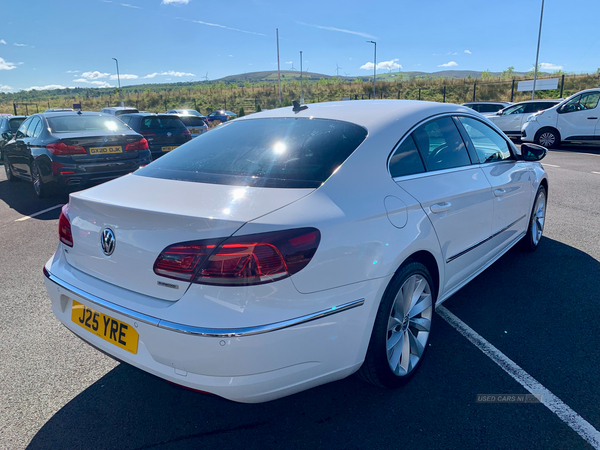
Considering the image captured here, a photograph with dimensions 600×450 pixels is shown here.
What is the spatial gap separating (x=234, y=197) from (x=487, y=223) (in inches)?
84.8

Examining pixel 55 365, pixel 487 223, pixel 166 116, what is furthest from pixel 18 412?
pixel 166 116

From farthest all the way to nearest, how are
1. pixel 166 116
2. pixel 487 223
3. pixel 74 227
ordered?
→ pixel 166 116 < pixel 487 223 < pixel 74 227

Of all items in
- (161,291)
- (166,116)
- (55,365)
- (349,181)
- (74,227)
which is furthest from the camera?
(166,116)

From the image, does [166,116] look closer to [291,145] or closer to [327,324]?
[291,145]

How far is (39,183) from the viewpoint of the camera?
7.83 metres

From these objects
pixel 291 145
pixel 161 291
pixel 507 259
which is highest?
pixel 291 145

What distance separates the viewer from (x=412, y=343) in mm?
2631

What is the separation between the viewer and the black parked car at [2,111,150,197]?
24.0ft

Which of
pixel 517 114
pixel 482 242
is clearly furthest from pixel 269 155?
pixel 517 114

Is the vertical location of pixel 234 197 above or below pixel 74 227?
above

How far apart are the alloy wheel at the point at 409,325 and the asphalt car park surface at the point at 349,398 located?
15 centimetres

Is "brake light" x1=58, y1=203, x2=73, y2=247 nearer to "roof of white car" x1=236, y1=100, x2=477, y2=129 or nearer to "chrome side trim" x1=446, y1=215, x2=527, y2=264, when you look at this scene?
"roof of white car" x1=236, y1=100, x2=477, y2=129

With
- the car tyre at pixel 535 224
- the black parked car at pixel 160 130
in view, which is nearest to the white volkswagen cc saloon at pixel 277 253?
the car tyre at pixel 535 224

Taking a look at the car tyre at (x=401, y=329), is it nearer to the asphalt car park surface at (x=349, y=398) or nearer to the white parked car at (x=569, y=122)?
the asphalt car park surface at (x=349, y=398)
